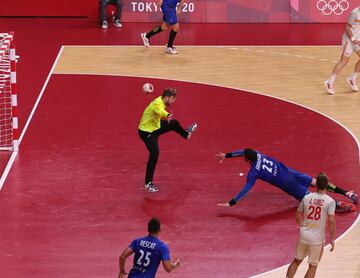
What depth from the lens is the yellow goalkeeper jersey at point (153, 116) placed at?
15.3 meters

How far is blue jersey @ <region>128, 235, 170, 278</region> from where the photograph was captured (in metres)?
11.0

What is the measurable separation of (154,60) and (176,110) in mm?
4178

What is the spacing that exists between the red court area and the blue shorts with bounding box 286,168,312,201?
1.04ft

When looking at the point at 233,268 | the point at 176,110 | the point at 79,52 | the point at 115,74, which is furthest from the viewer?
the point at 79,52

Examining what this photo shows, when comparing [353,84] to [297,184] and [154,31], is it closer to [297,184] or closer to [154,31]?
[154,31]

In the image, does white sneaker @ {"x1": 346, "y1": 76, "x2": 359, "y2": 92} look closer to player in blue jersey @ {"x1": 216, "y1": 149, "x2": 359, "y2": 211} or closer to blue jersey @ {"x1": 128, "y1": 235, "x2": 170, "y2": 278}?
player in blue jersey @ {"x1": 216, "y1": 149, "x2": 359, "y2": 211}

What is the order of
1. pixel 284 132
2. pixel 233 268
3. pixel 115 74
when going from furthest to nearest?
pixel 115 74, pixel 284 132, pixel 233 268

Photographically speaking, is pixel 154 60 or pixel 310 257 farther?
pixel 154 60

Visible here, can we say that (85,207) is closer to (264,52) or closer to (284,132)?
(284,132)

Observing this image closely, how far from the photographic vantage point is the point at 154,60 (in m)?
23.8

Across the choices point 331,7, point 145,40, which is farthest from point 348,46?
point 331,7

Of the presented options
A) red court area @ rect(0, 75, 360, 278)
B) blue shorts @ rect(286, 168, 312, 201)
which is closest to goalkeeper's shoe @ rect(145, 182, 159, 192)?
red court area @ rect(0, 75, 360, 278)

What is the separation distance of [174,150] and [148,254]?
680 centimetres

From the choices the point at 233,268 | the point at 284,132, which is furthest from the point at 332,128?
the point at 233,268
